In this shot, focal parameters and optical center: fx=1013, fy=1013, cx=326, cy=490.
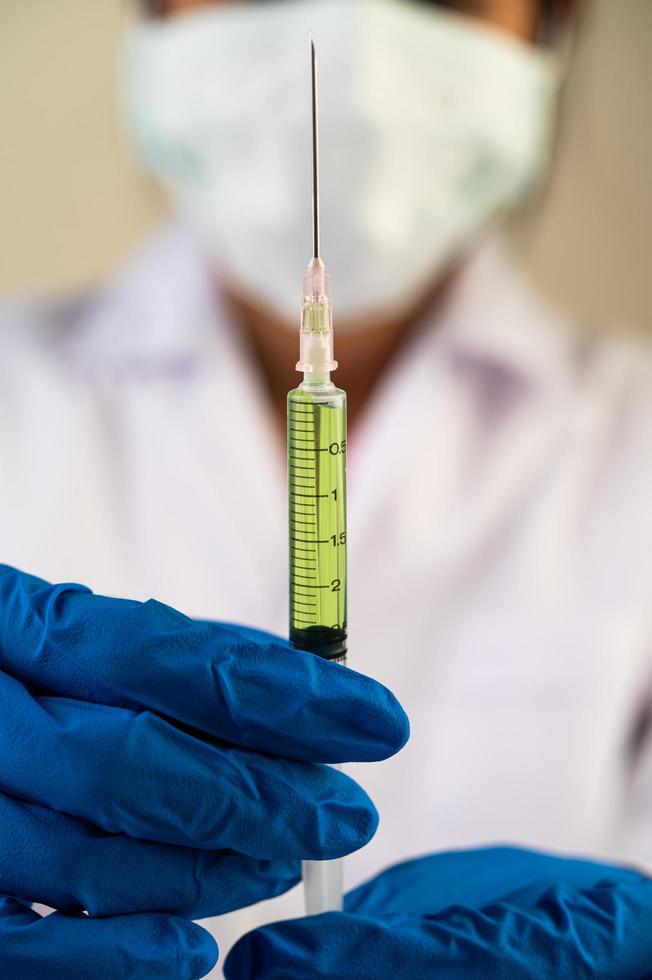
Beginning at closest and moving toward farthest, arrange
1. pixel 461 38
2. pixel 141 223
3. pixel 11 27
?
1. pixel 461 38
2. pixel 11 27
3. pixel 141 223

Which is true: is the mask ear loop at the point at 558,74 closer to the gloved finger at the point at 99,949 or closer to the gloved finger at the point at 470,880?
the gloved finger at the point at 470,880

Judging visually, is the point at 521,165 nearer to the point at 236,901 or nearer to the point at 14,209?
the point at 14,209

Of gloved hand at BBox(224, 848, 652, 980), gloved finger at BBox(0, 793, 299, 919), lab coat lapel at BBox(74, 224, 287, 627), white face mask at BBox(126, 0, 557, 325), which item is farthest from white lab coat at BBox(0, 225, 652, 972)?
gloved finger at BBox(0, 793, 299, 919)

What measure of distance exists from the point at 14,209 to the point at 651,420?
4.02 feet

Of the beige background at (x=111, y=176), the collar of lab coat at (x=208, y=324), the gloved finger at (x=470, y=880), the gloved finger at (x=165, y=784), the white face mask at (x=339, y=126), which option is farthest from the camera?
the beige background at (x=111, y=176)

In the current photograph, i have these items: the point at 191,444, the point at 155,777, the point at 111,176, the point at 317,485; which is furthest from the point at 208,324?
the point at 155,777

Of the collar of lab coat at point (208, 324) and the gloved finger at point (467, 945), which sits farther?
the collar of lab coat at point (208, 324)

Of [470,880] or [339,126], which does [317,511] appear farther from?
[339,126]

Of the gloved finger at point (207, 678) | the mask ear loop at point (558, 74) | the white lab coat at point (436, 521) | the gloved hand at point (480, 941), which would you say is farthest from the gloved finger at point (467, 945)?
the mask ear loop at point (558, 74)

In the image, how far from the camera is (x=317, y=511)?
0.69 meters

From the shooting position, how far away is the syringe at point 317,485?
67 cm

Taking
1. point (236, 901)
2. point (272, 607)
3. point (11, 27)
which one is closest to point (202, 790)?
point (236, 901)

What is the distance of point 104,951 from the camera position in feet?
Answer: 2.07

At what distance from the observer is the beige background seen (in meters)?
1.88
